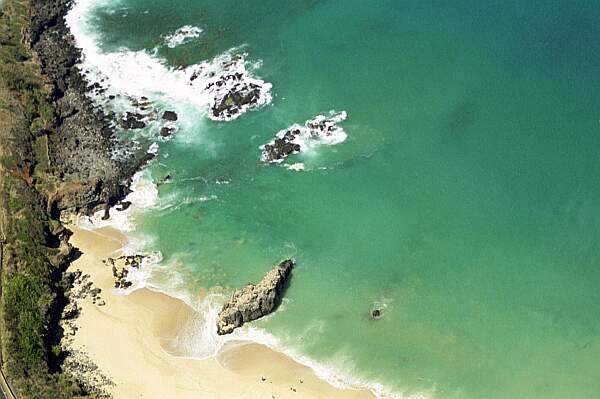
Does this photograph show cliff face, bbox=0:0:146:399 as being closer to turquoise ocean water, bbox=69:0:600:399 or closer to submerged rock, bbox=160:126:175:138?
submerged rock, bbox=160:126:175:138

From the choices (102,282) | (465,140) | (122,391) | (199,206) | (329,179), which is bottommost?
(122,391)

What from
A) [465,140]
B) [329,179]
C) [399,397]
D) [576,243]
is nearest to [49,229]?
[329,179]

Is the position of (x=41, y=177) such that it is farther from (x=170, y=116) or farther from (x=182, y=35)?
(x=182, y=35)

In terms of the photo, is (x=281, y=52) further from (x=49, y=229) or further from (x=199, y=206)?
(x=49, y=229)

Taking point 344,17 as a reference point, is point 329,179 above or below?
below

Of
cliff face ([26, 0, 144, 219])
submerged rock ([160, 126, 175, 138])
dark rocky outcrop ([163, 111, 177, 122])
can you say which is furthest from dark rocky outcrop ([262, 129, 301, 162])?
cliff face ([26, 0, 144, 219])

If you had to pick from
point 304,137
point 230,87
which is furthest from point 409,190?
point 230,87

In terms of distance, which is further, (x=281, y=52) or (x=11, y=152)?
(x=281, y=52)
